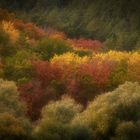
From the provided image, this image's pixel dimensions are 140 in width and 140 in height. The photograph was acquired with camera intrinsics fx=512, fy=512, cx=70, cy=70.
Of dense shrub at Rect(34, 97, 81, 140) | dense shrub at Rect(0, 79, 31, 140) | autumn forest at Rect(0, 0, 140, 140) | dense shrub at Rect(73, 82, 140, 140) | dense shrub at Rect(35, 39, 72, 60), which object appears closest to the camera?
dense shrub at Rect(0, 79, 31, 140)

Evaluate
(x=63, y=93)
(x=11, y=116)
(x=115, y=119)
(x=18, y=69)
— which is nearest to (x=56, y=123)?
(x=11, y=116)

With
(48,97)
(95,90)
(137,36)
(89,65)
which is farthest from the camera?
(137,36)

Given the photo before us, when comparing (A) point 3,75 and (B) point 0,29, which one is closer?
(A) point 3,75

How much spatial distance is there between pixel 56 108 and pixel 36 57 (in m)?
38.8

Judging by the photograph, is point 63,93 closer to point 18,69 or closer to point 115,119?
point 18,69

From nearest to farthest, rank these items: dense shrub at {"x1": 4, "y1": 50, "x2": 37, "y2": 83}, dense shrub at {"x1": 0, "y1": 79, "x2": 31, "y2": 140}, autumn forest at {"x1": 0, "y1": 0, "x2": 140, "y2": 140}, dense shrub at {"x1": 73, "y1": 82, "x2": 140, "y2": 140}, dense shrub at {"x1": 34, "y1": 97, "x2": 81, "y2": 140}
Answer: dense shrub at {"x1": 0, "y1": 79, "x2": 31, "y2": 140}, dense shrub at {"x1": 34, "y1": 97, "x2": 81, "y2": 140}, dense shrub at {"x1": 73, "y1": 82, "x2": 140, "y2": 140}, autumn forest at {"x1": 0, "y1": 0, "x2": 140, "y2": 140}, dense shrub at {"x1": 4, "y1": 50, "x2": 37, "y2": 83}

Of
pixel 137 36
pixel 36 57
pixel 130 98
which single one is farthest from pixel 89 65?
pixel 137 36

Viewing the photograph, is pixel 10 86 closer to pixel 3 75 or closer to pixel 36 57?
pixel 3 75

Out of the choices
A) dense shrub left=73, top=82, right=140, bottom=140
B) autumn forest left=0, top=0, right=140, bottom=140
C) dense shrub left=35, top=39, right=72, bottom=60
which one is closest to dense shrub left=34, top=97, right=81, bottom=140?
autumn forest left=0, top=0, right=140, bottom=140

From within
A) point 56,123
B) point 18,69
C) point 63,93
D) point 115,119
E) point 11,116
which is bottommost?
point 63,93

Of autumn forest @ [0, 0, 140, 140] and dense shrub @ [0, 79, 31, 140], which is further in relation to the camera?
autumn forest @ [0, 0, 140, 140]

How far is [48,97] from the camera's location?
82.8 m

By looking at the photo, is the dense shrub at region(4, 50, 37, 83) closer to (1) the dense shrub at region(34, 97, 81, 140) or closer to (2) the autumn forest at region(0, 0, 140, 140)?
(2) the autumn forest at region(0, 0, 140, 140)

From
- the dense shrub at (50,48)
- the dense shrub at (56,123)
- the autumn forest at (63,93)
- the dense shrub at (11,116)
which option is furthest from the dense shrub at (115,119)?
the dense shrub at (50,48)
